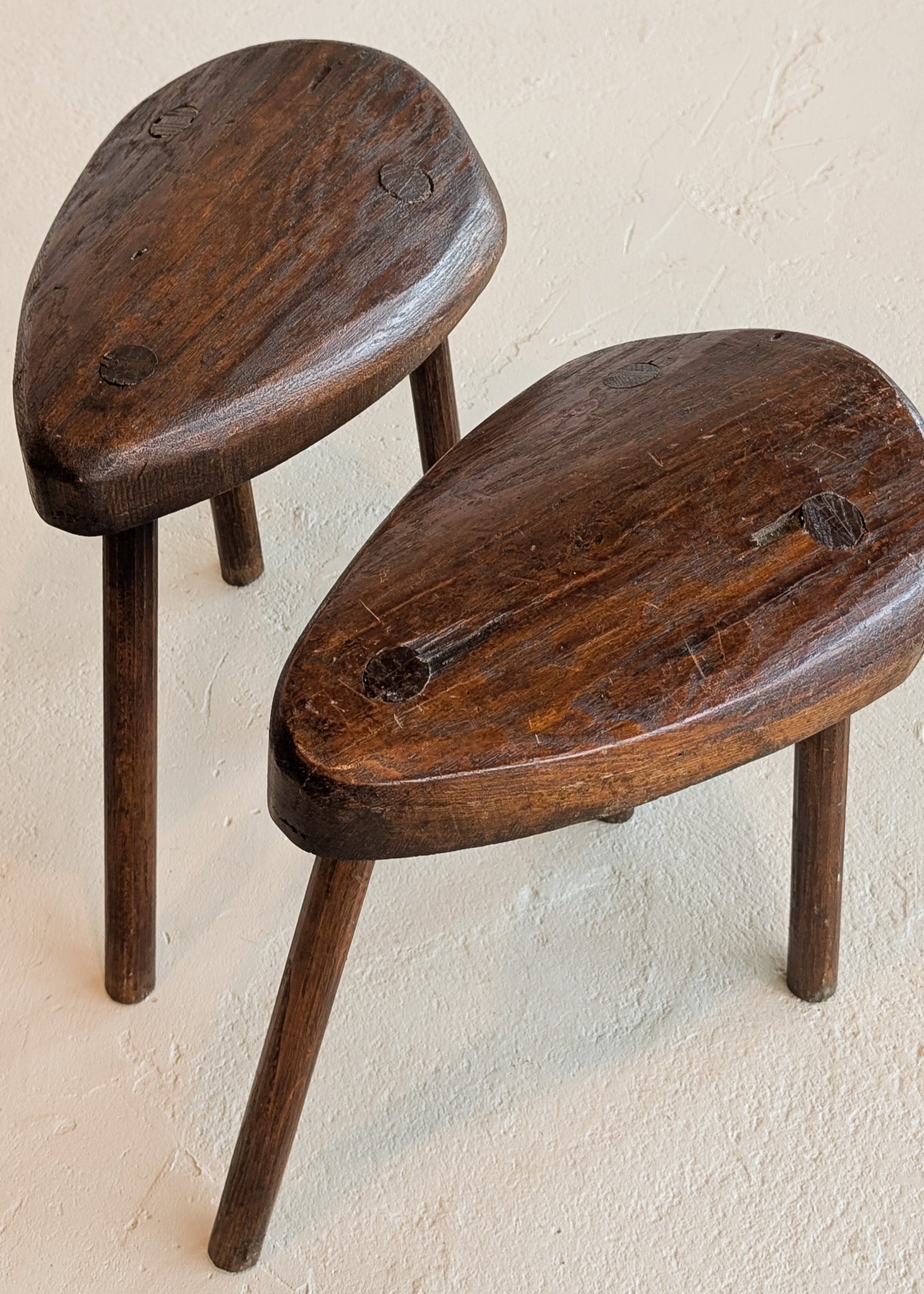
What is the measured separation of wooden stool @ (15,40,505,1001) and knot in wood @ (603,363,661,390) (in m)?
0.13

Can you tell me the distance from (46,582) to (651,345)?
2.27 ft

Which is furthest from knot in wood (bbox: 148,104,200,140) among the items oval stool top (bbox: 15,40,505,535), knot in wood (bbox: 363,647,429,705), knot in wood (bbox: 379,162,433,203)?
knot in wood (bbox: 363,647,429,705)

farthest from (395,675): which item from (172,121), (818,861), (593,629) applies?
(172,121)

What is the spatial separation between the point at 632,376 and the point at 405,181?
0.77 feet

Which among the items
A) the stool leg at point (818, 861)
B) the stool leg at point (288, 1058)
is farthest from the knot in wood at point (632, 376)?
the stool leg at point (288, 1058)

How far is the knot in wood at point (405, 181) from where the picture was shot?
3.89ft

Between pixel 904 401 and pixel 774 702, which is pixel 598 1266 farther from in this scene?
pixel 904 401

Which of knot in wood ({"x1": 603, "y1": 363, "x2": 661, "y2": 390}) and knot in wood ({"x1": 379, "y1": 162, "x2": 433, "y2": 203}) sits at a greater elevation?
knot in wood ({"x1": 379, "y1": 162, "x2": 433, "y2": 203})

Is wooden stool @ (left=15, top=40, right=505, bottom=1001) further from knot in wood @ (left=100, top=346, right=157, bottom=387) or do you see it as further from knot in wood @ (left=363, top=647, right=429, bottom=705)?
knot in wood @ (left=363, top=647, right=429, bottom=705)

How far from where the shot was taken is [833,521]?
99 cm

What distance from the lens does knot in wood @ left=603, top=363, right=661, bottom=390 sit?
3.69ft

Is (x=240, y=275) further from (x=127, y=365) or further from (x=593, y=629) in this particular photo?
(x=593, y=629)

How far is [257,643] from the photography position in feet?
4.94

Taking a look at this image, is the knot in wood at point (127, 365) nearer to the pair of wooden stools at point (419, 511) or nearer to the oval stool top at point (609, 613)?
the pair of wooden stools at point (419, 511)
